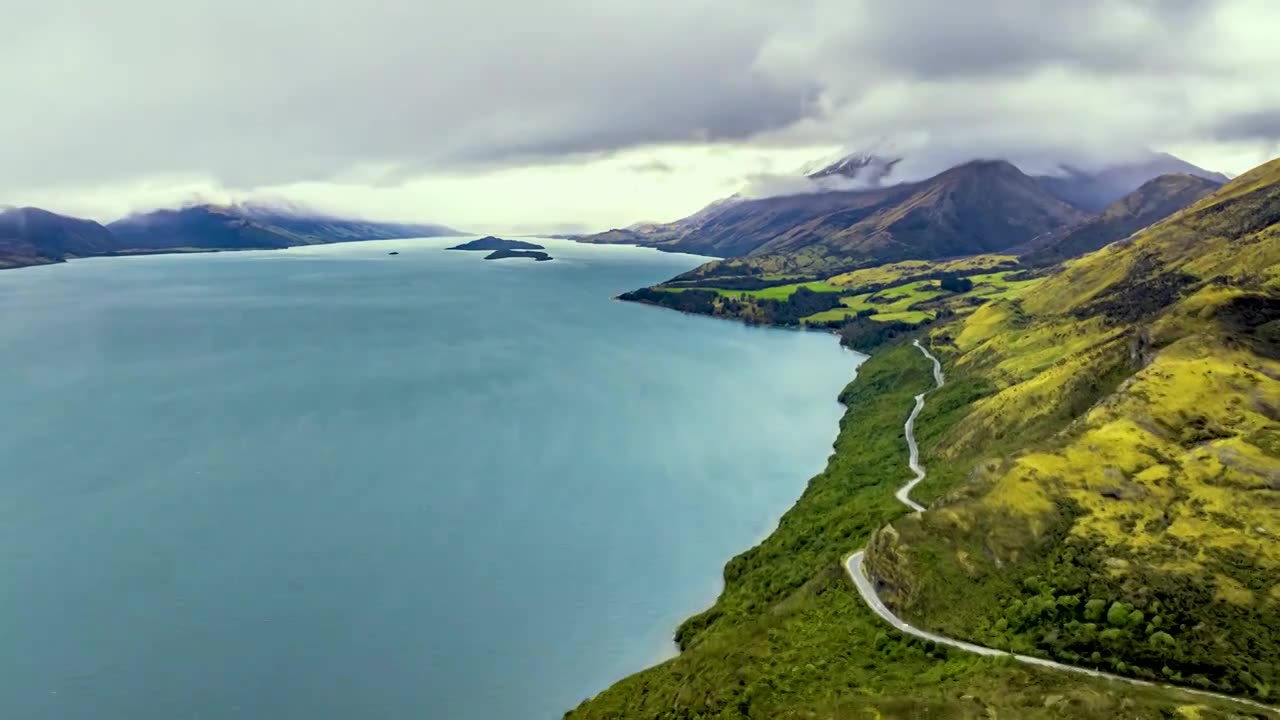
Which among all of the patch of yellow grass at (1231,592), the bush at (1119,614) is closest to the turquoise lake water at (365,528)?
the bush at (1119,614)

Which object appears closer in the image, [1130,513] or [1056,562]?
[1056,562]

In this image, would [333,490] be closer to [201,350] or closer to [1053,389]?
[1053,389]

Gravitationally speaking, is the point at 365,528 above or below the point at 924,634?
below

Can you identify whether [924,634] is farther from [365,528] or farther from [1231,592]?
[365,528]

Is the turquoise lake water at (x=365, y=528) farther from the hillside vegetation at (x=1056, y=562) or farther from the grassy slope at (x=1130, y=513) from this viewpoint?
the grassy slope at (x=1130, y=513)

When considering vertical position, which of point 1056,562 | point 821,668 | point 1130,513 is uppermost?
point 1130,513

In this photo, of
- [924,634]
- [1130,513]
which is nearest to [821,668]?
[924,634]
